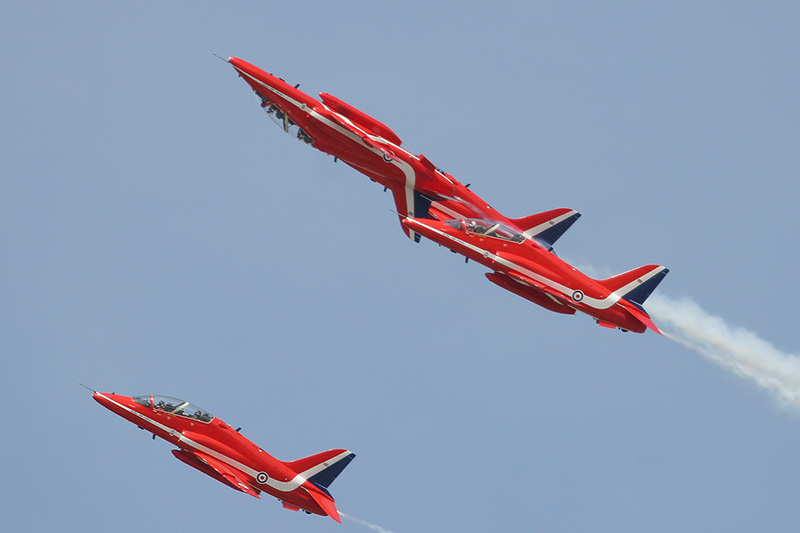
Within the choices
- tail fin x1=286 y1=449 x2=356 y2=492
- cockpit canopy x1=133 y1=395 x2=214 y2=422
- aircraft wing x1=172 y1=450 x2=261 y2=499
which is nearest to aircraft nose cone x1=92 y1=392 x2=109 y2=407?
cockpit canopy x1=133 y1=395 x2=214 y2=422

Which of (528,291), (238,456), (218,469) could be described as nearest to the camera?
(218,469)

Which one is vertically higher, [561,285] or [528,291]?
[561,285]

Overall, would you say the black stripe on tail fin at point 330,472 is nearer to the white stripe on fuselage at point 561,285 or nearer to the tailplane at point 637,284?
the white stripe on fuselage at point 561,285

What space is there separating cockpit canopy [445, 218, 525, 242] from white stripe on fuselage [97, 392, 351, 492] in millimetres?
11140

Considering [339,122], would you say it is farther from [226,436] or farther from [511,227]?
[226,436]

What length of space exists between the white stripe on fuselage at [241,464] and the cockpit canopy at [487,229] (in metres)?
11.1

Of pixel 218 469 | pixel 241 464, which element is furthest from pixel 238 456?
pixel 218 469

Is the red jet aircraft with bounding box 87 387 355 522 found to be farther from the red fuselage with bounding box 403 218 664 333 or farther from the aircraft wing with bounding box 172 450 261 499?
the red fuselage with bounding box 403 218 664 333

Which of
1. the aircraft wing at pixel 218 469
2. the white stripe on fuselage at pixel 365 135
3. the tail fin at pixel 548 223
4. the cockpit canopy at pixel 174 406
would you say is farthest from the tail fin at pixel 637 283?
the cockpit canopy at pixel 174 406

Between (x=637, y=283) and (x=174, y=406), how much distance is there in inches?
814

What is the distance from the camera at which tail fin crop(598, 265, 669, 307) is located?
78.6m

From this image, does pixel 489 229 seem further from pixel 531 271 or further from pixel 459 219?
pixel 531 271

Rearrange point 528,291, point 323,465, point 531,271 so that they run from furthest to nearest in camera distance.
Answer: point 528,291, point 531,271, point 323,465

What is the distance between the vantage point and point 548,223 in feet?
269
